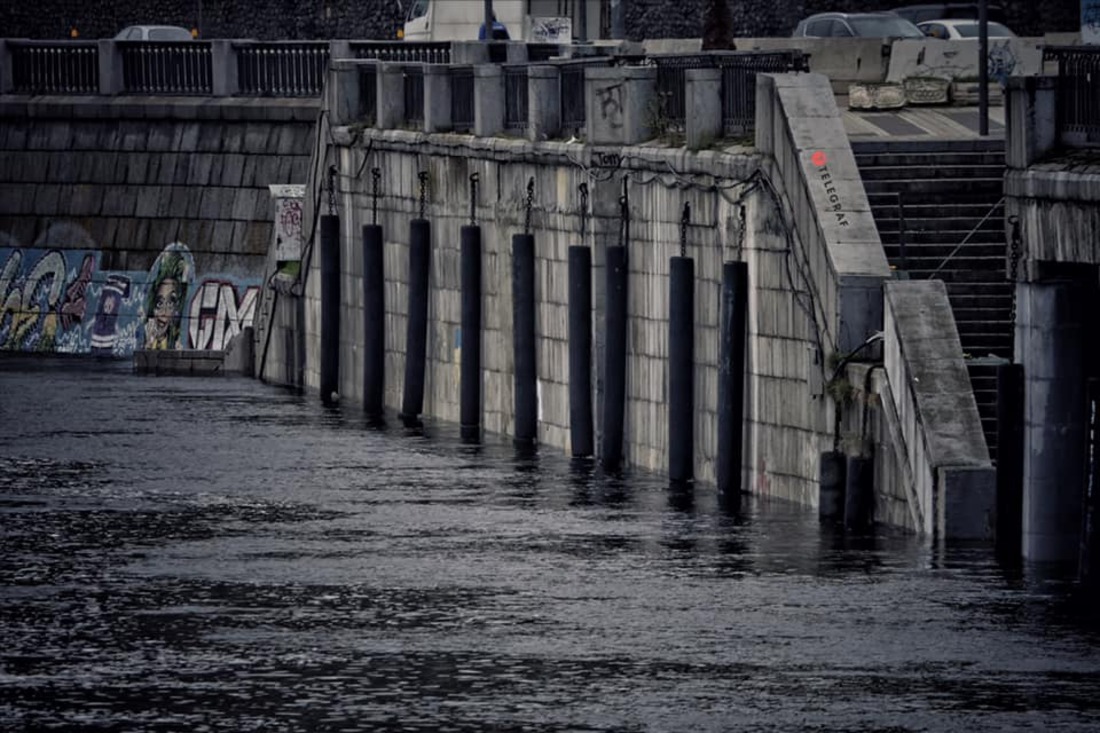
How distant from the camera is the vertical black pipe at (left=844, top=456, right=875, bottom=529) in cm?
3856

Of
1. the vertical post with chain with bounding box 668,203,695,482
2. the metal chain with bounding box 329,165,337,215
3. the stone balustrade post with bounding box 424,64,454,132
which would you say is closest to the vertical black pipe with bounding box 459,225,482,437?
the stone balustrade post with bounding box 424,64,454,132

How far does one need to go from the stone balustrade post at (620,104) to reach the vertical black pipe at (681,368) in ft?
10.4

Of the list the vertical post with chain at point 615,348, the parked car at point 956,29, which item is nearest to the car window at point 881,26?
the parked car at point 956,29

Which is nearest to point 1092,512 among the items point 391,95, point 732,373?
point 732,373

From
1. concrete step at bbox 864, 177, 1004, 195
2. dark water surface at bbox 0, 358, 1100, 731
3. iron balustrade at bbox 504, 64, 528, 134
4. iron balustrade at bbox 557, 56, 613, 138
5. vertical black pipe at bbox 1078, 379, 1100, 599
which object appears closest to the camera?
dark water surface at bbox 0, 358, 1100, 731

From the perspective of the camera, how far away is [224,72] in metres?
71.4

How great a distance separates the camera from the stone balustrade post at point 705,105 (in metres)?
43.7

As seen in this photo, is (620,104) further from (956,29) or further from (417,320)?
(956,29)

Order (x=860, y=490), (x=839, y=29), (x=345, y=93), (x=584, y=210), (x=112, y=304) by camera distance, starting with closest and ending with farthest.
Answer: (x=860, y=490) → (x=584, y=210) → (x=345, y=93) → (x=112, y=304) → (x=839, y=29)

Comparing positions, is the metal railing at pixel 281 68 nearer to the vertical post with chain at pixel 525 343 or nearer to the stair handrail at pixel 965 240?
the vertical post with chain at pixel 525 343

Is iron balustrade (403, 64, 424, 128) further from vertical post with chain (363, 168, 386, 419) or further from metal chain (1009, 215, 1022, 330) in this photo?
metal chain (1009, 215, 1022, 330)

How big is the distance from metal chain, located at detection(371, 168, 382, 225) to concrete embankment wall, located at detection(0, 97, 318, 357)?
9715mm

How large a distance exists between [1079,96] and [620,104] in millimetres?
12428

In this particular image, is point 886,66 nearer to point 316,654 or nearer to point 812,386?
point 812,386
